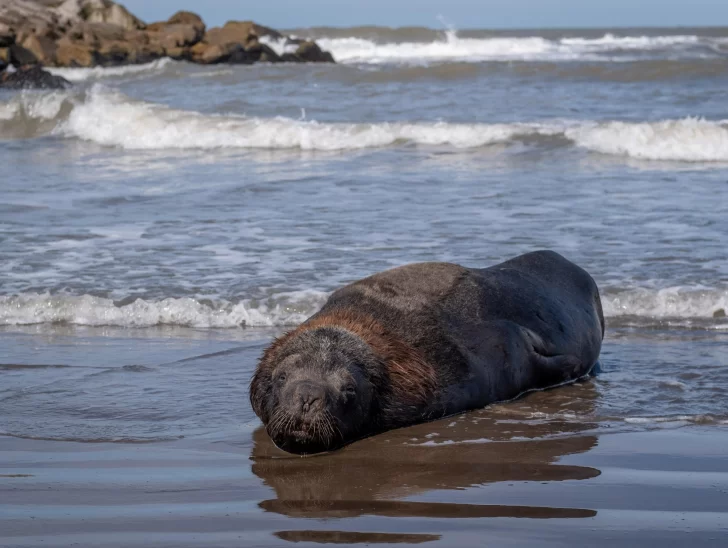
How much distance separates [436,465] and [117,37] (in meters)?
42.4

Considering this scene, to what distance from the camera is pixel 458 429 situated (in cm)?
521

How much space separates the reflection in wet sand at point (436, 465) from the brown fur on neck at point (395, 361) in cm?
16

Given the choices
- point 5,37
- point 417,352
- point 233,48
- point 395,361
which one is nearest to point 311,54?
point 233,48

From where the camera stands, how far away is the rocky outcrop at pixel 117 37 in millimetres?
40469

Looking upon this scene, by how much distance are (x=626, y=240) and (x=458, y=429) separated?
465 centimetres

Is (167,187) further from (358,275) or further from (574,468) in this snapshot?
(574,468)

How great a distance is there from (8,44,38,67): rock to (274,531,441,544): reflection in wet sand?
34793 mm

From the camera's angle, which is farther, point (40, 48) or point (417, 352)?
point (40, 48)

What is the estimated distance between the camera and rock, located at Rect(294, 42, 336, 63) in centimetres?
4447

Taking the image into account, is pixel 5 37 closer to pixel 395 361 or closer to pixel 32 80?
pixel 32 80

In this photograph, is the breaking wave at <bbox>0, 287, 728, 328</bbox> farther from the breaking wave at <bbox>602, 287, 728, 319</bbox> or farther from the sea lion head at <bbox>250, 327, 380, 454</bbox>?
the sea lion head at <bbox>250, 327, 380, 454</bbox>

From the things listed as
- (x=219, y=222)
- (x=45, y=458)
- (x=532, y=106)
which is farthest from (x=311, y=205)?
(x=532, y=106)

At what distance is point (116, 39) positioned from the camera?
1746 inches

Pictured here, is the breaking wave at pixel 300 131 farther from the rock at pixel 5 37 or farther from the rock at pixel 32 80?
the rock at pixel 5 37
